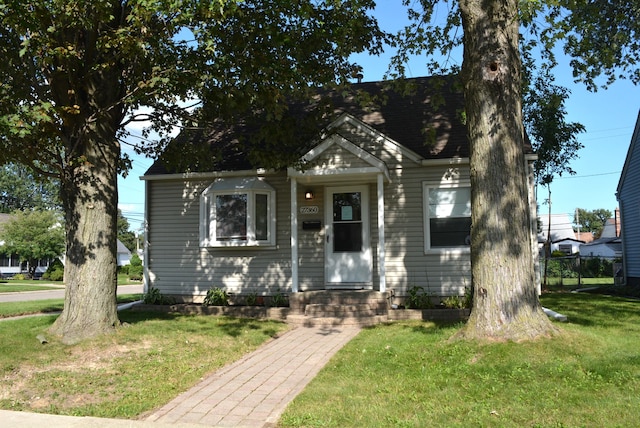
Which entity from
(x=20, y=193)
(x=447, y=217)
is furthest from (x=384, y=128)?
(x=20, y=193)

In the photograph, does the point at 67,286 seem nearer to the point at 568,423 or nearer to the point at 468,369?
the point at 468,369

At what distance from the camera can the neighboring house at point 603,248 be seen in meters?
47.0

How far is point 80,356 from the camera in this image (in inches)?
260

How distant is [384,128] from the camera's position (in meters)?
12.7

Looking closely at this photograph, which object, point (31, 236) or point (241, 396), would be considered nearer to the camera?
point (241, 396)

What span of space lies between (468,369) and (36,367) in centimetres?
520

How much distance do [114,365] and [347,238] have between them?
6330 millimetres

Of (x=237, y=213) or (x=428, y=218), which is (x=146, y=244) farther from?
(x=428, y=218)

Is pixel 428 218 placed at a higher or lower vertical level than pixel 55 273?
higher

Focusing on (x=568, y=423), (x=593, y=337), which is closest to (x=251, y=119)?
(x=593, y=337)

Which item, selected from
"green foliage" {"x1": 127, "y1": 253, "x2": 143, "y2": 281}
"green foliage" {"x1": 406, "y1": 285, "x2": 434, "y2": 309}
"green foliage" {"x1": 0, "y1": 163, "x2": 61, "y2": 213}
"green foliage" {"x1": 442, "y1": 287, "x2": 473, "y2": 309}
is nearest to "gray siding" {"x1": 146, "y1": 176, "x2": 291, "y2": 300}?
"green foliage" {"x1": 406, "y1": 285, "x2": 434, "y2": 309}

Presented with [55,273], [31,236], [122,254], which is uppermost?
[31,236]

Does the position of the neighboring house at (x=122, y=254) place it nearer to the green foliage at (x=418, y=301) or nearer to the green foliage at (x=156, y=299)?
the green foliage at (x=156, y=299)

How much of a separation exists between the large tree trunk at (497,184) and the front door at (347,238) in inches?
187
